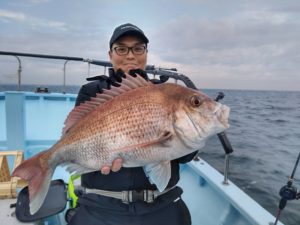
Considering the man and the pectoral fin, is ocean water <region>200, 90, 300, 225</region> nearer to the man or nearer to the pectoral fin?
the man

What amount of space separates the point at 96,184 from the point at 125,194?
26 cm

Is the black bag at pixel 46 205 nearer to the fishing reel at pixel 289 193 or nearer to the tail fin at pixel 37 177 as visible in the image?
the tail fin at pixel 37 177

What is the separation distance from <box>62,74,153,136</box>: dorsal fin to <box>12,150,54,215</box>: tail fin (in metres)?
0.29

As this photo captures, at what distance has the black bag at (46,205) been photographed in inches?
102

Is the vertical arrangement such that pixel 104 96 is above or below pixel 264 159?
above

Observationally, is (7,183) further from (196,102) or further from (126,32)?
(196,102)

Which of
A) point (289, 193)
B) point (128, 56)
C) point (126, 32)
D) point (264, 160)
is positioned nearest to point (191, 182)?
point (289, 193)

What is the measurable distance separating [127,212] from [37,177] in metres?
0.74

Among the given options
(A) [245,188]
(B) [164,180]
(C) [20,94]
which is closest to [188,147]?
(B) [164,180]

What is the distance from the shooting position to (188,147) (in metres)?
1.95

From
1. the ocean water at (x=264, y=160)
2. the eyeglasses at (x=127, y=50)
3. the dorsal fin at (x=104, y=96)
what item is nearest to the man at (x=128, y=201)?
the dorsal fin at (x=104, y=96)

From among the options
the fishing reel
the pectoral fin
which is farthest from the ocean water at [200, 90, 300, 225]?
the pectoral fin

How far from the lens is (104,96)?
87.4 inches

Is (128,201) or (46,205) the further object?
(46,205)
